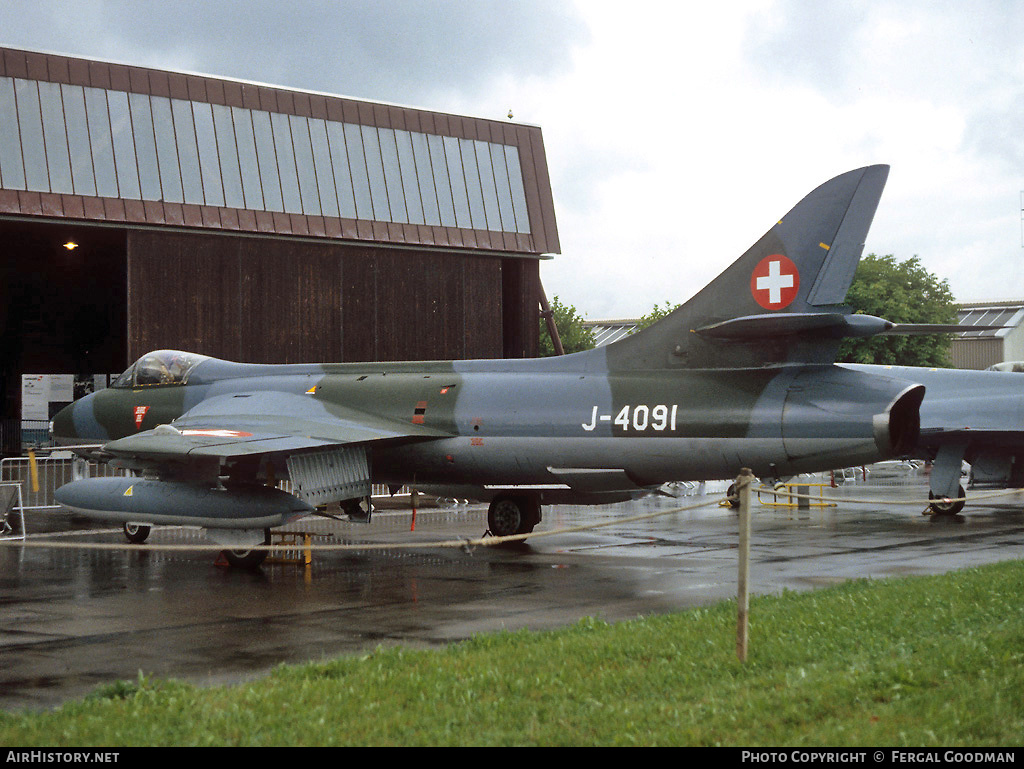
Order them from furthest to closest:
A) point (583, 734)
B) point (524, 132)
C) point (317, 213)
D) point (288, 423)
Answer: point (524, 132)
point (317, 213)
point (288, 423)
point (583, 734)

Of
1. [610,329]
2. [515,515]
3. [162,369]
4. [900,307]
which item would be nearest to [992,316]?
[900,307]

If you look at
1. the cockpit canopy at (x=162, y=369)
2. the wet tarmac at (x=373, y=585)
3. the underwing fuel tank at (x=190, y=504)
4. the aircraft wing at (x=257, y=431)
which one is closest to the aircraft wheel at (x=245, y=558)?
the wet tarmac at (x=373, y=585)

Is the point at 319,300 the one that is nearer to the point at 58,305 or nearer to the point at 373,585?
the point at 58,305

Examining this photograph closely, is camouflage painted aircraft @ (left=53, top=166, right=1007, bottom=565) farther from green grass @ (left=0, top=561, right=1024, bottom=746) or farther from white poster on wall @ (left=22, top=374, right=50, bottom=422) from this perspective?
white poster on wall @ (left=22, top=374, right=50, bottom=422)

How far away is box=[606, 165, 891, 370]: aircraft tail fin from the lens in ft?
42.1

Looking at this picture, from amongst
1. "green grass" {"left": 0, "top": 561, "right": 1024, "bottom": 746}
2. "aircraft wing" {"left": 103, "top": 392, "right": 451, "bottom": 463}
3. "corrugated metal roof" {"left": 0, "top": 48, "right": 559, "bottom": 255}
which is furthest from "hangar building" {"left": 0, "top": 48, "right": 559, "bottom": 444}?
"green grass" {"left": 0, "top": 561, "right": 1024, "bottom": 746}

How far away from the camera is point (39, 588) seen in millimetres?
12367

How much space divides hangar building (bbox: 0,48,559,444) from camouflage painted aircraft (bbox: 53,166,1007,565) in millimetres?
11128

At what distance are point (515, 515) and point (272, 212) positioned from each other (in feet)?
48.8

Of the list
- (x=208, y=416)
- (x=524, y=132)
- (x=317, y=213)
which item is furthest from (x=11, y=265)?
(x=208, y=416)

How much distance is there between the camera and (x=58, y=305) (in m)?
40.3
